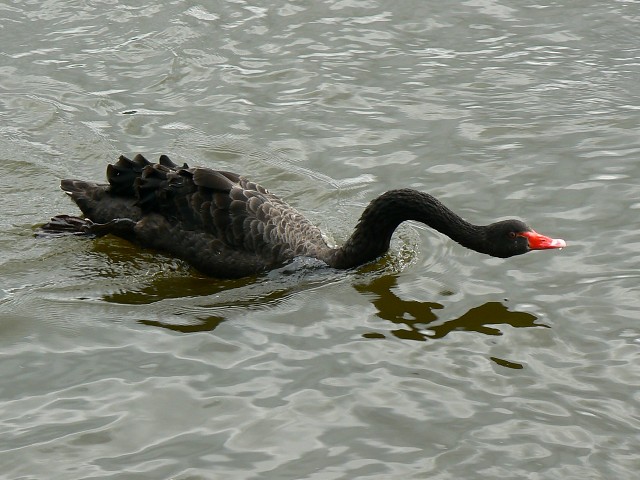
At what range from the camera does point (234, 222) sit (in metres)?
9.34

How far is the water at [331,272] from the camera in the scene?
7035 mm

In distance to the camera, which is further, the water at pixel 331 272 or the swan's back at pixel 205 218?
the swan's back at pixel 205 218

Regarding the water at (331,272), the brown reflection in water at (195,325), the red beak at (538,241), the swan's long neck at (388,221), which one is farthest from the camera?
the swan's long neck at (388,221)

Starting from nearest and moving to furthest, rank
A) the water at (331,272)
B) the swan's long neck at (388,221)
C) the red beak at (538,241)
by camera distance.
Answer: the water at (331,272)
the red beak at (538,241)
the swan's long neck at (388,221)

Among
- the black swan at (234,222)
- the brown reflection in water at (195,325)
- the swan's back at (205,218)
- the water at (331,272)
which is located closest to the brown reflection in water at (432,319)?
the water at (331,272)

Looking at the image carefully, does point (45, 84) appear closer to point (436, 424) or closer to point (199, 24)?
point (199, 24)

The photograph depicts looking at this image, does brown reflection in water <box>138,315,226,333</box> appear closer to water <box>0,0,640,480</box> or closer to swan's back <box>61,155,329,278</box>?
water <box>0,0,640,480</box>

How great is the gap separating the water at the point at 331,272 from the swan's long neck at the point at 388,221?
0.62 feet

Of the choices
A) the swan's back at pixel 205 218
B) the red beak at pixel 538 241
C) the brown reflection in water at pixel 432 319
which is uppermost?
the swan's back at pixel 205 218

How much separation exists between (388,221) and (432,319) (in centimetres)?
108

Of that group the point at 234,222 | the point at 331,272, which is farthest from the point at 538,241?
the point at 234,222

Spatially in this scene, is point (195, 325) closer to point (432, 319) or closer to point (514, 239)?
point (432, 319)

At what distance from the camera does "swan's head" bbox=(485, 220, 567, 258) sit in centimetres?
879

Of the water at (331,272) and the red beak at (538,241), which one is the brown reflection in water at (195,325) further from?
the red beak at (538,241)
